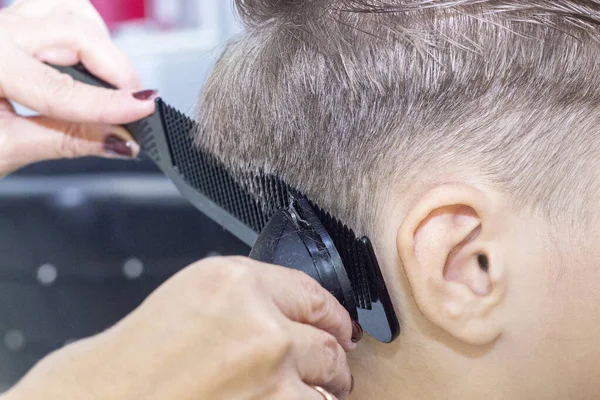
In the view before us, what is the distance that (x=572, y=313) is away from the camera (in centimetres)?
76

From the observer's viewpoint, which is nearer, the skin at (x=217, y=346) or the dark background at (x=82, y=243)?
the skin at (x=217, y=346)

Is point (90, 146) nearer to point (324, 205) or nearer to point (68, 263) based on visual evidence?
point (68, 263)

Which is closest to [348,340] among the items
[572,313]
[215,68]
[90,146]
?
[572,313]

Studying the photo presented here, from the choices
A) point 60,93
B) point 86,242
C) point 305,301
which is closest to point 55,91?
point 60,93

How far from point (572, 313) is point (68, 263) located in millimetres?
928

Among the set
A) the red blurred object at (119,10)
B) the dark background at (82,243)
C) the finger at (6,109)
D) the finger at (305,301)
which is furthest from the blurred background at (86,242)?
the finger at (305,301)

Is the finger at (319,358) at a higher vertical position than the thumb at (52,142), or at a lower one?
higher

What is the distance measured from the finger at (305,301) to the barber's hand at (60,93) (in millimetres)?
446

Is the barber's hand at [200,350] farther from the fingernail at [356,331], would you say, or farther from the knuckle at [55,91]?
the knuckle at [55,91]

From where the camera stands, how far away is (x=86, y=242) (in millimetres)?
1230

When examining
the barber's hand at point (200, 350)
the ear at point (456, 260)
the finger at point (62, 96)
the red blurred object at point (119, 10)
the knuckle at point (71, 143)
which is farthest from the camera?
the red blurred object at point (119, 10)

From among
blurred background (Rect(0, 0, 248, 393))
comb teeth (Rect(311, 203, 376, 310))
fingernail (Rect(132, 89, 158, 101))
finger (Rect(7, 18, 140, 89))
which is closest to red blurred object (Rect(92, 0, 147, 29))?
blurred background (Rect(0, 0, 248, 393))

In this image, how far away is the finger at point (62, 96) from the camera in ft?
3.14

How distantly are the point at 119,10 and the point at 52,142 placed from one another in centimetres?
48
